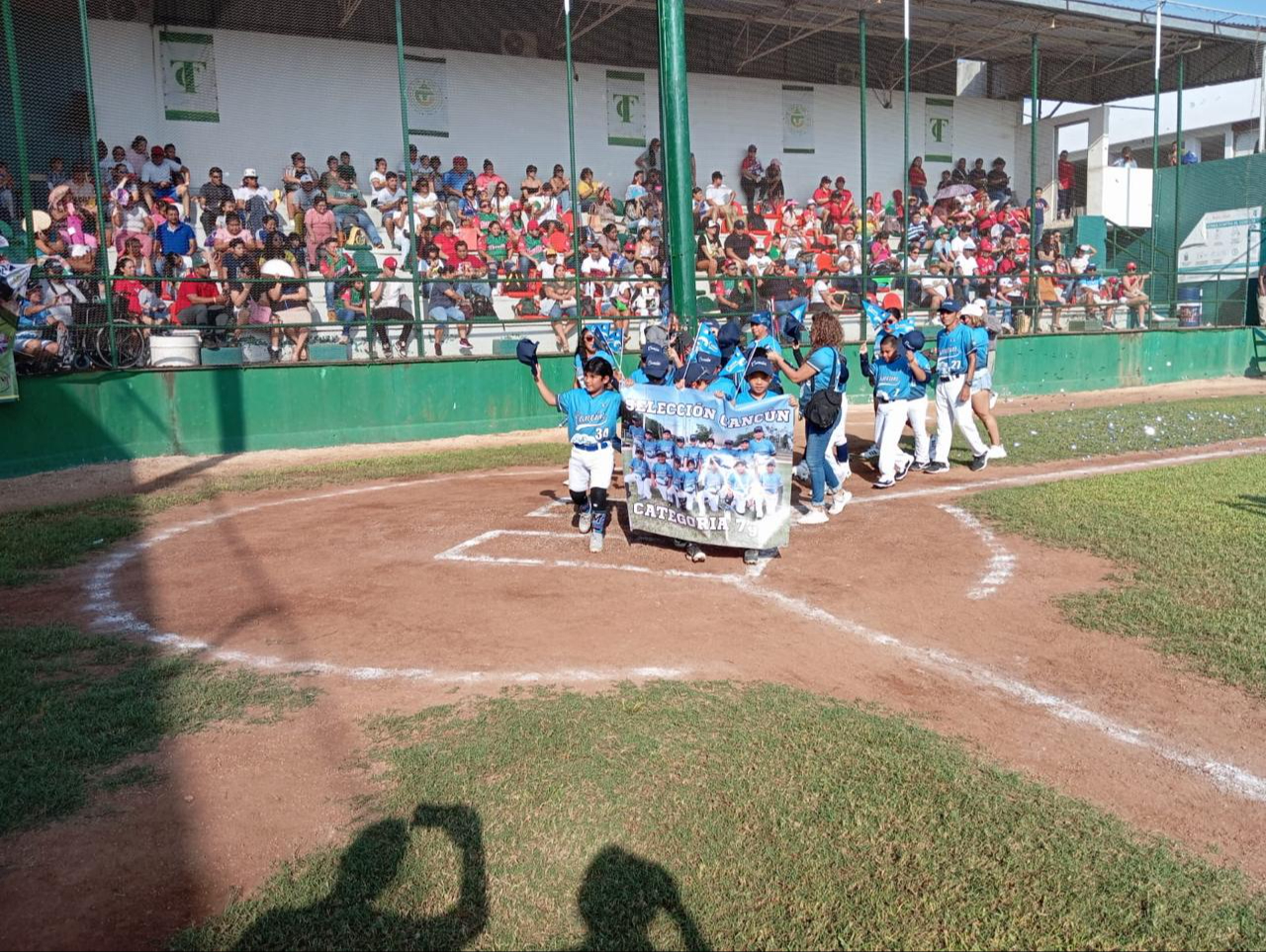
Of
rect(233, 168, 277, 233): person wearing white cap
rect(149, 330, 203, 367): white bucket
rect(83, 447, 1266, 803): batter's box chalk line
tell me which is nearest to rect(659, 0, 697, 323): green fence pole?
rect(233, 168, 277, 233): person wearing white cap

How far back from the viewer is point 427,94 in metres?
22.1

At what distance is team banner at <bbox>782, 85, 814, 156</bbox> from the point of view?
2625 cm

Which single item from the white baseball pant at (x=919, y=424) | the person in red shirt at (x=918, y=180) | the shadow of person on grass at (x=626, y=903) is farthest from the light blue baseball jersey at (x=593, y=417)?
the person in red shirt at (x=918, y=180)

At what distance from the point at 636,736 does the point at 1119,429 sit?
13.0 meters

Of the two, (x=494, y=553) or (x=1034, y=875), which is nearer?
(x=1034, y=875)

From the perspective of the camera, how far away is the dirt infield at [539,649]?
4203 mm

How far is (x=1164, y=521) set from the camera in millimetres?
9430

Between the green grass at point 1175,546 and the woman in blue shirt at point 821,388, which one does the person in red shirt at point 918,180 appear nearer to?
the green grass at point 1175,546

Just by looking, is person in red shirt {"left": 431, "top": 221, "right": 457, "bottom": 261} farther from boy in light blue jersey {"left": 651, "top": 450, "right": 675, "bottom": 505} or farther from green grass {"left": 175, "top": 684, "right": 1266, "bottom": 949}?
green grass {"left": 175, "top": 684, "right": 1266, "bottom": 949}

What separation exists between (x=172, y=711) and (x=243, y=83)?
58.7 feet

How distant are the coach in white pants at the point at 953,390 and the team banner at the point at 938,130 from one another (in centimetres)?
1735

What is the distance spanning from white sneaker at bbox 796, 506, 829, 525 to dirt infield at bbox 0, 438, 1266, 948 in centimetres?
16

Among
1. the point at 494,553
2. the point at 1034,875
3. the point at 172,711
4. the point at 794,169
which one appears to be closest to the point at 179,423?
the point at 494,553

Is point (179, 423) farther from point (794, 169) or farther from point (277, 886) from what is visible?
point (794, 169)
